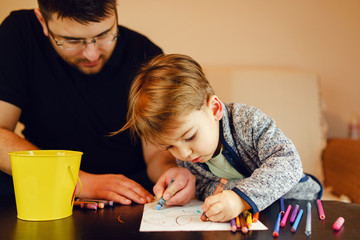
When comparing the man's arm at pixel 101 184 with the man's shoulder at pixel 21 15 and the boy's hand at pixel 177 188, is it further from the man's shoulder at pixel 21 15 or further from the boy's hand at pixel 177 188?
the man's shoulder at pixel 21 15

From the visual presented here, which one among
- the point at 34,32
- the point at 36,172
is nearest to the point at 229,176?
the point at 36,172

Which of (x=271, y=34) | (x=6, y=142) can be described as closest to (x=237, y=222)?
(x=6, y=142)

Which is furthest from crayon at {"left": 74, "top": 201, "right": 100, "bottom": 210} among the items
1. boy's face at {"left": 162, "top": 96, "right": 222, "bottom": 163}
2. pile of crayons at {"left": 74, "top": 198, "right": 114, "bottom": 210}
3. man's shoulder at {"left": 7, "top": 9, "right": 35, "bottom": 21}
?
man's shoulder at {"left": 7, "top": 9, "right": 35, "bottom": 21}

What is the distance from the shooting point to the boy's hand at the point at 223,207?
0.66m

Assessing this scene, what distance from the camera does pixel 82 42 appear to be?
42.5 inches

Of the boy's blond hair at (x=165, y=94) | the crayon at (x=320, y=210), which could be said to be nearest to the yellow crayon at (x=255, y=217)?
the crayon at (x=320, y=210)

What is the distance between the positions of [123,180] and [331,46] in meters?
1.71

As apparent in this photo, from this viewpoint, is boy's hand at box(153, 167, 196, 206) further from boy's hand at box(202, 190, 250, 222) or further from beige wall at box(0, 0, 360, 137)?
beige wall at box(0, 0, 360, 137)

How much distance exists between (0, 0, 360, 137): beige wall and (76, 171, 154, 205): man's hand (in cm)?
117

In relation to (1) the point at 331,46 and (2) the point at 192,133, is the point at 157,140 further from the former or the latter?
(1) the point at 331,46

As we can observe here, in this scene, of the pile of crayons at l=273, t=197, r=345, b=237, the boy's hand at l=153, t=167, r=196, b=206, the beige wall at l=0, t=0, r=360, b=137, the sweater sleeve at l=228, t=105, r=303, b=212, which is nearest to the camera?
the pile of crayons at l=273, t=197, r=345, b=237

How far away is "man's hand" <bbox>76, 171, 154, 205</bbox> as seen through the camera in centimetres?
86

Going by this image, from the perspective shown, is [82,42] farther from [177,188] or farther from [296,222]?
[296,222]

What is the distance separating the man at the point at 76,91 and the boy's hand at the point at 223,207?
432mm
